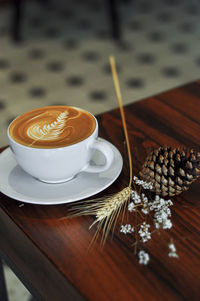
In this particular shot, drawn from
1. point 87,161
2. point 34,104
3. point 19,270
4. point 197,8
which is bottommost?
point 197,8

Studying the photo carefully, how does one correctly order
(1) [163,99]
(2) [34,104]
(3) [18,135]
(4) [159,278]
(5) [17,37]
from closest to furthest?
(4) [159,278] < (3) [18,135] < (1) [163,99] < (2) [34,104] < (5) [17,37]

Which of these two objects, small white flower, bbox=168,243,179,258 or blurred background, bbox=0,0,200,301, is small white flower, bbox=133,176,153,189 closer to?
small white flower, bbox=168,243,179,258

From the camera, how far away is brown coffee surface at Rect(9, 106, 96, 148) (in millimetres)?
533

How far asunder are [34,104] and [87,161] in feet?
4.13

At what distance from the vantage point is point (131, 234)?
502 mm

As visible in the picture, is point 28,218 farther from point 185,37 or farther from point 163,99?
point 185,37

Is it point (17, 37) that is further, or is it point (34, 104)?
point (17, 37)

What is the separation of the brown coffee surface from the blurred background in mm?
944

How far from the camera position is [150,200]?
0.55 m

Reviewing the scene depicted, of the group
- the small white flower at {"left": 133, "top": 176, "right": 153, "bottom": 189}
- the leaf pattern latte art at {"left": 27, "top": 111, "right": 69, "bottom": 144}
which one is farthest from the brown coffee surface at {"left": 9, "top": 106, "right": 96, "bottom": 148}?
the small white flower at {"left": 133, "top": 176, "right": 153, "bottom": 189}

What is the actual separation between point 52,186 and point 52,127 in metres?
0.09

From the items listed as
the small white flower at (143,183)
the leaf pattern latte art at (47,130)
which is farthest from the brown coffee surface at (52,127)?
the small white flower at (143,183)

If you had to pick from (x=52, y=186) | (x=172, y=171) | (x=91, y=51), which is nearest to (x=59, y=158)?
(x=52, y=186)

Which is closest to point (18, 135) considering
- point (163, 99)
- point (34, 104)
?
point (163, 99)
